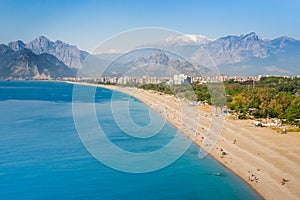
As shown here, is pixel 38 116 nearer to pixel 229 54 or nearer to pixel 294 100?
pixel 294 100

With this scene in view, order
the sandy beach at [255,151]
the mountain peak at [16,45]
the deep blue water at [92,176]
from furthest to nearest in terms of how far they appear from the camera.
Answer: the mountain peak at [16,45]
the sandy beach at [255,151]
the deep blue water at [92,176]

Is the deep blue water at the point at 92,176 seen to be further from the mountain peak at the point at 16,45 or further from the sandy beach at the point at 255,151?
the mountain peak at the point at 16,45

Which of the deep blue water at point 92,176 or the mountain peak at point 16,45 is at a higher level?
the mountain peak at point 16,45

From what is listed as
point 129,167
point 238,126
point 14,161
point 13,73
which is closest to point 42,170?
point 14,161

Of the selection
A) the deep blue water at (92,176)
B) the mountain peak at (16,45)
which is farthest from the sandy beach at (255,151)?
the mountain peak at (16,45)

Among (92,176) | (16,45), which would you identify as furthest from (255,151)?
(16,45)

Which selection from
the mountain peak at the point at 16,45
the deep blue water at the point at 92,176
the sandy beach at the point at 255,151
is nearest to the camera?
the deep blue water at the point at 92,176

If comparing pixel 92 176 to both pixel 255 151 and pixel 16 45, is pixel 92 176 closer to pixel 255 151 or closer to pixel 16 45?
pixel 255 151

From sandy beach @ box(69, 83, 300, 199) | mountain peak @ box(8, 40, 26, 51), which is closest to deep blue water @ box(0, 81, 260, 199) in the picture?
sandy beach @ box(69, 83, 300, 199)

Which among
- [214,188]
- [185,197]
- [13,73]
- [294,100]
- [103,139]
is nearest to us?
[185,197]
